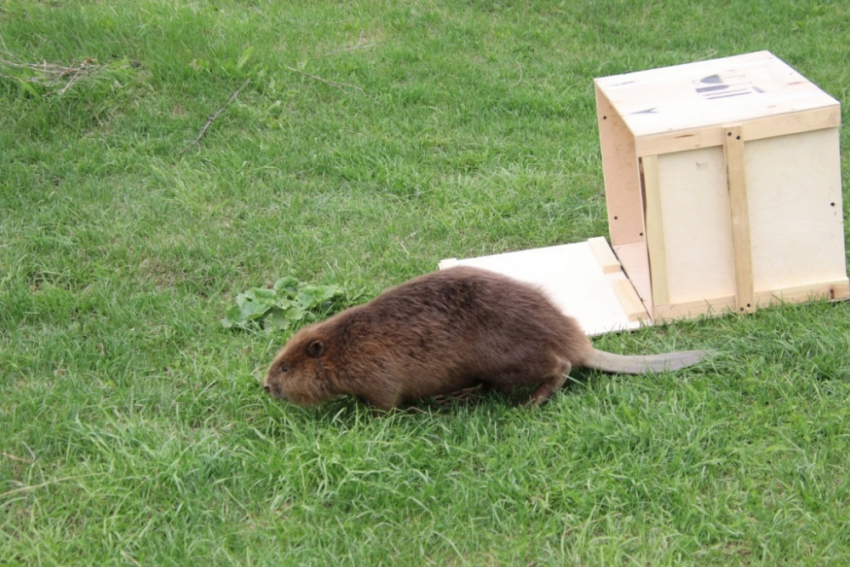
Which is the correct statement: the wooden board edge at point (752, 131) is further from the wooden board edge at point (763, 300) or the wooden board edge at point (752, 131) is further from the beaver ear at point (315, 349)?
the beaver ear at point (315, 349)

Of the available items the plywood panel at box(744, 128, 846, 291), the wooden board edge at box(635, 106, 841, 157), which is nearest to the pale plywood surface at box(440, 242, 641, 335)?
the plywood panel at box(744, 128, 846, 291)

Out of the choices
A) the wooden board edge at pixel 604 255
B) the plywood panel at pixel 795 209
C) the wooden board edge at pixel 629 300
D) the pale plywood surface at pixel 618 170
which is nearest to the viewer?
the plywood panel at pixel 795 209

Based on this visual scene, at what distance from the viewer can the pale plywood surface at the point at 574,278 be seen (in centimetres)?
487

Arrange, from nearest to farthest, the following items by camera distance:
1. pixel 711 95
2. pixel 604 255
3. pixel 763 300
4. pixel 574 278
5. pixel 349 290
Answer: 1. pixel 763 300
2. pixel 711 95
3. pixel 349 290
4. pixel 574 278
5. pixel 604 255

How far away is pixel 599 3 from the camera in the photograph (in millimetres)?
9086

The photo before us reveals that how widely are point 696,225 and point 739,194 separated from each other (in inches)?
10.5

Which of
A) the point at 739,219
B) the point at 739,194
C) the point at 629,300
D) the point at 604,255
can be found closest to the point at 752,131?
the point at 739,194

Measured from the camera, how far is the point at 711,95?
483cm

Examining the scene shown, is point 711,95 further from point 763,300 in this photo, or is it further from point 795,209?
point 763,300

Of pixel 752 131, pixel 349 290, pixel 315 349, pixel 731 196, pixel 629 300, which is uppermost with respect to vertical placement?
pixel 752 131

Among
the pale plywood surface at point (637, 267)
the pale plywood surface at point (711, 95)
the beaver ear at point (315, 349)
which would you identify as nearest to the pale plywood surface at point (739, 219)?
the pale plywood surface at point (711, 95)

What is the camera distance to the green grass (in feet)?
11.4

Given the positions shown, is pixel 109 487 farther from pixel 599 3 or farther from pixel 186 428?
pixel 599 3

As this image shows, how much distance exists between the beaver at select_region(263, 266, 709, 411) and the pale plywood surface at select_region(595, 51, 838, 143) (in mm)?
1032
